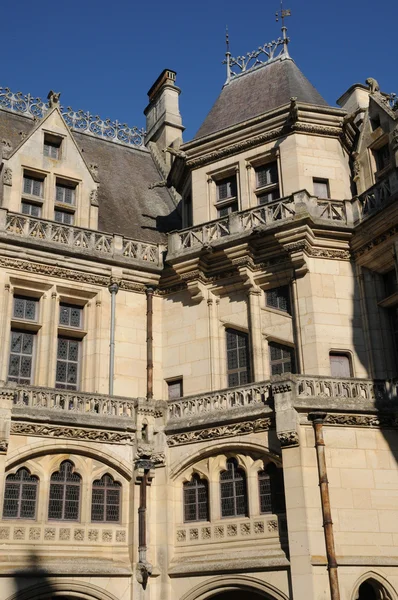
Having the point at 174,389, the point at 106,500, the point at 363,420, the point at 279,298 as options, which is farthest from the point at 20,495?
the point at 279,298

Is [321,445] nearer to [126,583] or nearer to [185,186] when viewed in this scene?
[126,583]

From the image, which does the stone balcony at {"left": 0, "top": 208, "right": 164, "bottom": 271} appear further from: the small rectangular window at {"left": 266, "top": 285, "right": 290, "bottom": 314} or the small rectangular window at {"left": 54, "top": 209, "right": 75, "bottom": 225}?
the small rectangular window at {"left": 266, "top": 285, "right": 290, "bottom": 314}

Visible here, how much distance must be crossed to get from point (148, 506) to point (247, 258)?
7284 mm

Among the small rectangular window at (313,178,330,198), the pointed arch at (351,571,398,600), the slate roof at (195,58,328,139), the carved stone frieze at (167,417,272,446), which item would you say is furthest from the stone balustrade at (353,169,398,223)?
the pointed arch at (351,571,398,600)

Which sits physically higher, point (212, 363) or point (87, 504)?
point (212, 363)

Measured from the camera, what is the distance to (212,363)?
66.8 feet

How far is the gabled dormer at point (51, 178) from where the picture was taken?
73.1 ft

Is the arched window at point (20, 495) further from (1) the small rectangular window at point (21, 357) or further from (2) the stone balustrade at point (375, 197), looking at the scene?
(2) the stone balustrade at point (375, 197)

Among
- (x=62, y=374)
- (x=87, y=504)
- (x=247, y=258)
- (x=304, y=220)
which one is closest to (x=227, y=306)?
(x=247, y=258)

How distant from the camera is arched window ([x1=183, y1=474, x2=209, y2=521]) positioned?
17922 mm

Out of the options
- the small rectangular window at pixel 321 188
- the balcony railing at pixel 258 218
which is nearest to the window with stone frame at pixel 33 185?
the balcony railing at pixel 258 218

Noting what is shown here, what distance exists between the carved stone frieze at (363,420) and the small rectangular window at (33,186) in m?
11.5

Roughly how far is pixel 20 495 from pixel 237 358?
6.98 metres

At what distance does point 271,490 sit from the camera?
56.2 feet
